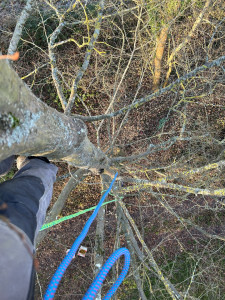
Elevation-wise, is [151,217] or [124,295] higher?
[151,217]

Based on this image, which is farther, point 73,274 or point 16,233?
point 73,274

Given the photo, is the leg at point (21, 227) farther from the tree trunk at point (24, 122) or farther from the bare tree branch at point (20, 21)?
the bare tree branch at point (20, 21)

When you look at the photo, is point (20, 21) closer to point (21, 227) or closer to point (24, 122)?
point (24, 122)

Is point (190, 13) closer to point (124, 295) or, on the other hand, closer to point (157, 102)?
point (157, 102)

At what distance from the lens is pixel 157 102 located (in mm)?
5105

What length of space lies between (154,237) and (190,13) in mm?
4743

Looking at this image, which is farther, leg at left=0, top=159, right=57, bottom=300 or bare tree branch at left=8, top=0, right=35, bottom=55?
bare tree branch at left=8, top=0, right=35, bottom=55

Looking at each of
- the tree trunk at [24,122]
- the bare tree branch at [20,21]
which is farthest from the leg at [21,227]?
the bare tree branch at [20,21]

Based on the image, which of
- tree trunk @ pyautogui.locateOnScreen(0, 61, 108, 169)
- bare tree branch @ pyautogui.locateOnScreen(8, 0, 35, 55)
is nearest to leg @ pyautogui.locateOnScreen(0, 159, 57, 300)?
tree trunk @ pyautogui.locateOnScreen(0, 61, 108, 169)

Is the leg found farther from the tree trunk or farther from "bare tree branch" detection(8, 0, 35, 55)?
"bare tree branch" detection(8, 0, 35, 55)

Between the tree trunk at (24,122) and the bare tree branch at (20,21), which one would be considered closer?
the tree trunk at (24,122)

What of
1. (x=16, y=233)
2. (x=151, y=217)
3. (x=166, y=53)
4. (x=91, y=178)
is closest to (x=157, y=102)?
(x=166, y=53)

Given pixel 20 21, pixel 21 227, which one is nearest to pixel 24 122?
pixel 21 227

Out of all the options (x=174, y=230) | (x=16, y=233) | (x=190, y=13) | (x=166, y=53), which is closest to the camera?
(x=16, y=233)
